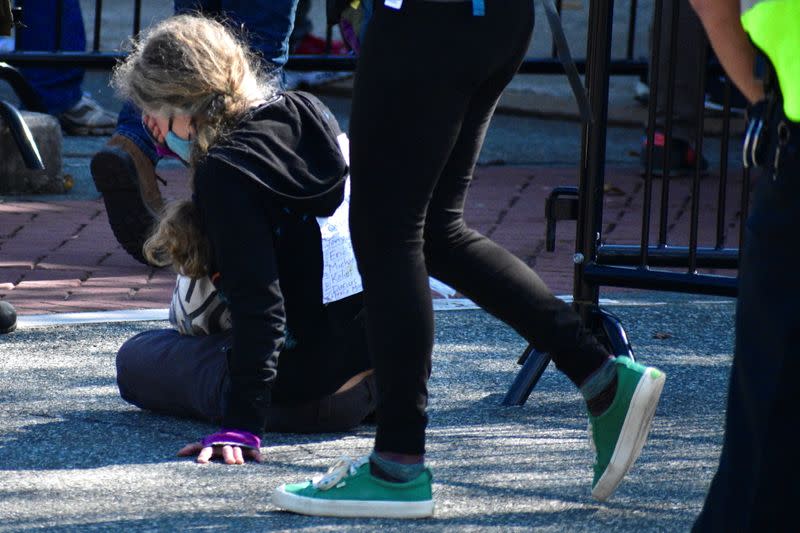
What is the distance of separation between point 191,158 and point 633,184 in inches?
166

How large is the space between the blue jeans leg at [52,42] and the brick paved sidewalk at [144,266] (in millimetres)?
999

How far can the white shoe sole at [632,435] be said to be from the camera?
2779 millimetres

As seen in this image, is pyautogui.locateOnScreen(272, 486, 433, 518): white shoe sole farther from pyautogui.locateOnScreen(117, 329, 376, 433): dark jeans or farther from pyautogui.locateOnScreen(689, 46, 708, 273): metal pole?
pyautogui.locateOnScreen(689, 46, 708, 273): metal pole

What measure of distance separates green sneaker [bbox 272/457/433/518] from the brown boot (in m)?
2.33

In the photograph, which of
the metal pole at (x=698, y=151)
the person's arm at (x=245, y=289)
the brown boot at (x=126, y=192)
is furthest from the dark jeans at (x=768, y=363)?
the brown boot at (x=126, y=192)

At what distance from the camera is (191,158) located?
3188mm

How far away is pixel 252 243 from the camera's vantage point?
3.05m

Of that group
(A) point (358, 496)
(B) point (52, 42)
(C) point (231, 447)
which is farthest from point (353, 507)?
(B) point (52, 42)

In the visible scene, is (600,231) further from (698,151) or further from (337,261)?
(337,261)

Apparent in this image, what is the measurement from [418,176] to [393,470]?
532mm

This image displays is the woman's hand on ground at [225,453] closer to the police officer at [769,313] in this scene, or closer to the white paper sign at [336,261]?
the white paper sign at [336,261]

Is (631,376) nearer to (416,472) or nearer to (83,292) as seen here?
(416,472)

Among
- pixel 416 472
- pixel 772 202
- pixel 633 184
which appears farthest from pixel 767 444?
pixel 633 184

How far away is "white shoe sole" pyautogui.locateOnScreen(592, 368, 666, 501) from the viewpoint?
2.78 meters
